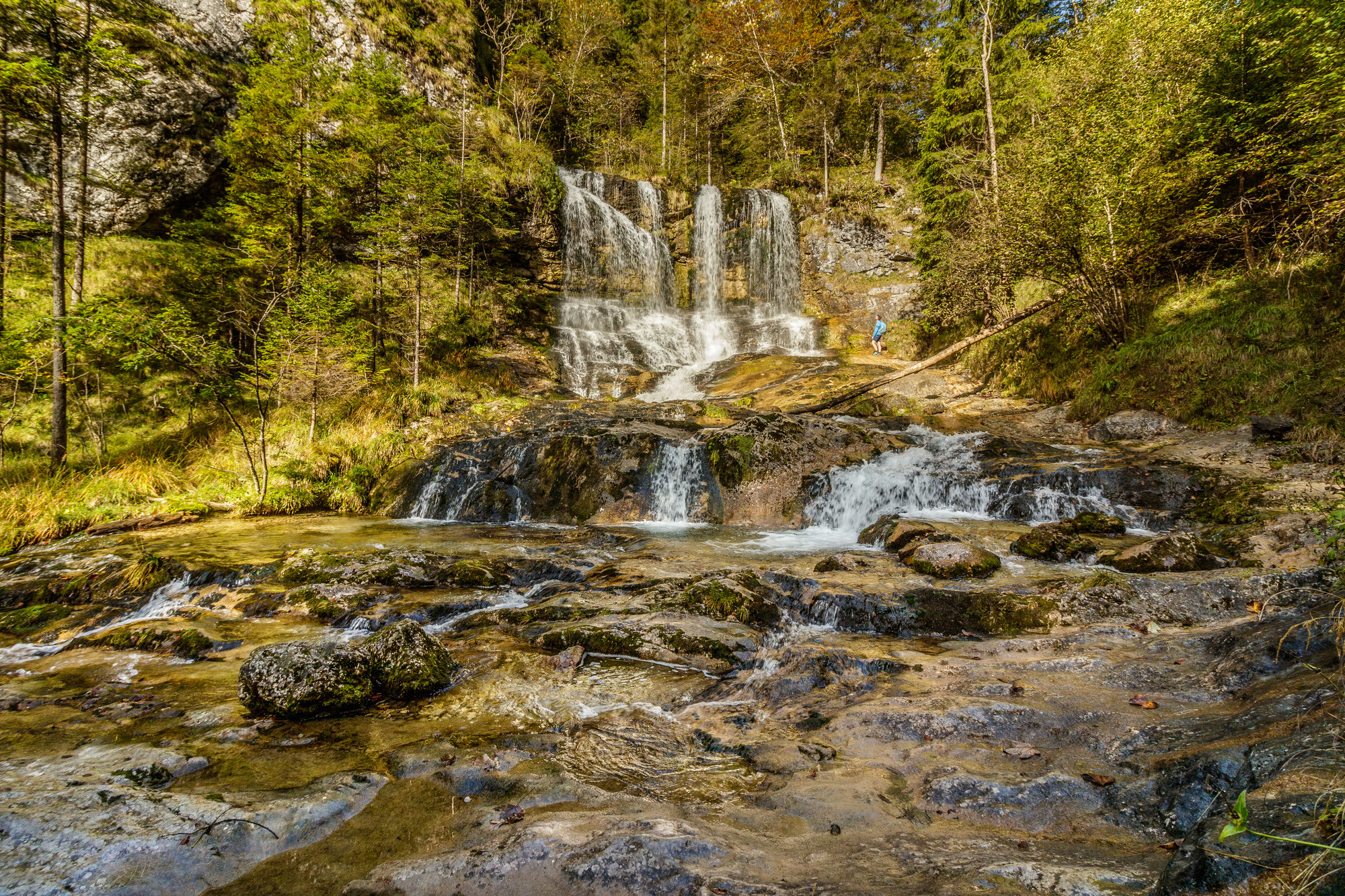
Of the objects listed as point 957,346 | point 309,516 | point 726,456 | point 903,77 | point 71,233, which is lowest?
point 309,516

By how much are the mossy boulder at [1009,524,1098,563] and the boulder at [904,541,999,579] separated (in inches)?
28.6

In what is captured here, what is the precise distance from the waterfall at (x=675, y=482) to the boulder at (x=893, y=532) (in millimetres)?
3633

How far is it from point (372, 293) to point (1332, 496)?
20.0 meters

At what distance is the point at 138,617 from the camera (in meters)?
5.77

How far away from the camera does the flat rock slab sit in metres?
1.97

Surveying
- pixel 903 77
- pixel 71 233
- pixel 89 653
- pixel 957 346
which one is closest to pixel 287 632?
pixel 89 653

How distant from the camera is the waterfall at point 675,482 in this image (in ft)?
35.9

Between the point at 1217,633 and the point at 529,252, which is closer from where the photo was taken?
the point at 1217,633

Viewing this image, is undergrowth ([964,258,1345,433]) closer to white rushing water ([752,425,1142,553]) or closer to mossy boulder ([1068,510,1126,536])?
white rushing water ([752,425,1142,553])

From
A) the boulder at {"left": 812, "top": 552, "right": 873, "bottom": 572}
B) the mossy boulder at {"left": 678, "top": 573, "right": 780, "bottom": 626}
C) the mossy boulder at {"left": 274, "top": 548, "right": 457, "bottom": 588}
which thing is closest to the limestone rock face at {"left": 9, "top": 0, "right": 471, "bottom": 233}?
the mossy boulder at {"left": 274, "top": 548, "right": 457, "bottom": 588}

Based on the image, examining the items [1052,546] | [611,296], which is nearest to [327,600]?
[1052,546]

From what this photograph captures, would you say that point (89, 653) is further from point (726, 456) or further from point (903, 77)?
point (903, 77)

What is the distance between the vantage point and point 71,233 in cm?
973

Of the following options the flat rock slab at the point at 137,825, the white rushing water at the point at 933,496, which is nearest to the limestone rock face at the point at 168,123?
the flat rock slab at the point at 137,825
